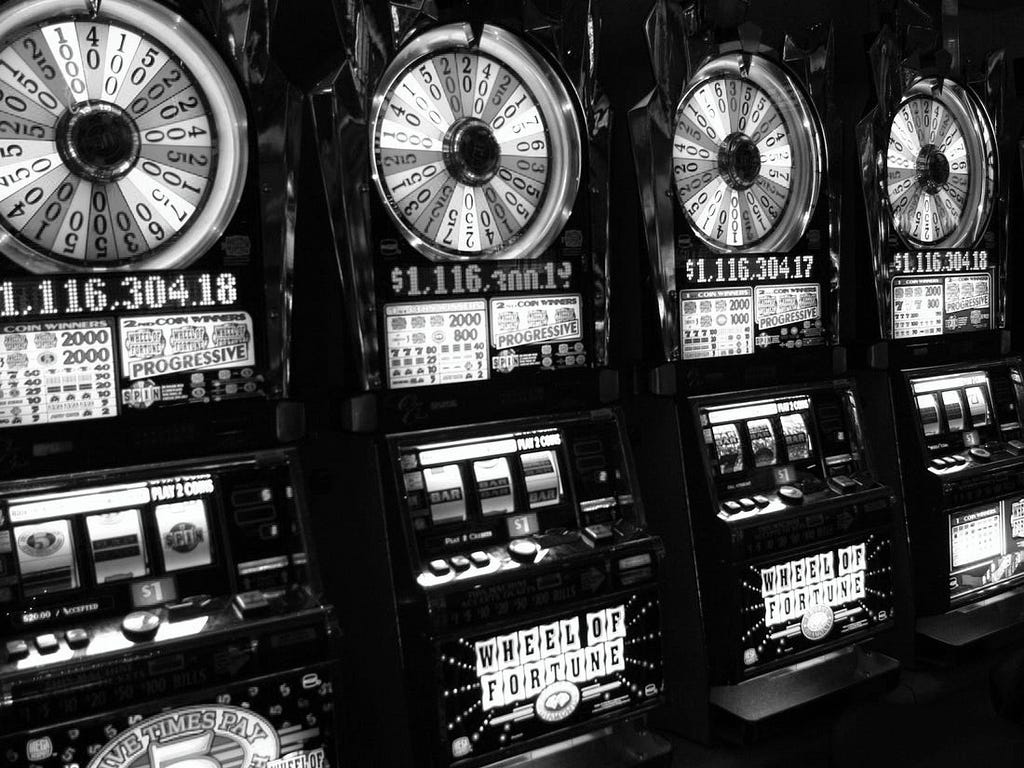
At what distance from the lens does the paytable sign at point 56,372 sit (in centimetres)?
248

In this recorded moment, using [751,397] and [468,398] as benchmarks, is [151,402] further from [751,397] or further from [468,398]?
[751,397]

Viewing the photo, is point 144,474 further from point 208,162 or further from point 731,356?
point 731,356

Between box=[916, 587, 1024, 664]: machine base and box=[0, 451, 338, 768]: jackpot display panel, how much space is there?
10.0 ft

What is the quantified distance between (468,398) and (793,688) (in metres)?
1.90

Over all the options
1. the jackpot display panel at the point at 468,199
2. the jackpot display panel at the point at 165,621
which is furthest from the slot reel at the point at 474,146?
the jackpot display panel at the point at 165,621

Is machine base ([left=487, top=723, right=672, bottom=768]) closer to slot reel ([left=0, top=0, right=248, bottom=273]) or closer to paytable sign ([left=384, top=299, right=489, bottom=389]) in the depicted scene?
paytable sign ([left=384, top=299, right=489, bottom=389])

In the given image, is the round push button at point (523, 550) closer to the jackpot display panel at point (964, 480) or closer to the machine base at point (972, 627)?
the jackpot display panel at point (964, 480)

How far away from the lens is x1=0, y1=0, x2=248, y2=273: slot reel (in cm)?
248

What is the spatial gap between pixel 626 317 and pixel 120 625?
2.13 m

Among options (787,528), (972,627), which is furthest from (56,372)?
(972,627)

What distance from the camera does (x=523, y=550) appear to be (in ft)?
10.2

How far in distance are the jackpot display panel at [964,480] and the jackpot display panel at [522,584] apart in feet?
5.65

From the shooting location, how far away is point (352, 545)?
127 inches

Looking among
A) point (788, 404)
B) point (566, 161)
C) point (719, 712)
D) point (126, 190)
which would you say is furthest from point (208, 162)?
point (719, 712)
